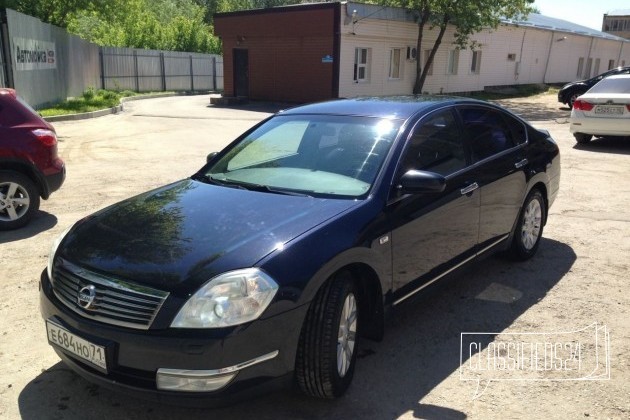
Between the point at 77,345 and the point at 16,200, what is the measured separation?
4.16 meters

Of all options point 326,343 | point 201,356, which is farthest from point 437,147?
point 201,356

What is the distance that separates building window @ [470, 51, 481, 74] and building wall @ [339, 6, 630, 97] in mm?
183

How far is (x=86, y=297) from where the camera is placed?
9.42 feet

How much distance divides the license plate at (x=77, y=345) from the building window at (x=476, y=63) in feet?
105

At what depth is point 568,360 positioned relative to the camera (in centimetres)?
370

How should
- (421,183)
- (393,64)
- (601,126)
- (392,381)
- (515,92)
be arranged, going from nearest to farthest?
(392,381) < (421,183) < (601,126) < (393,64) < (515,92)

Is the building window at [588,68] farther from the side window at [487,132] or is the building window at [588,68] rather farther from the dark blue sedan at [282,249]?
the dark blue sedan at [282,249]

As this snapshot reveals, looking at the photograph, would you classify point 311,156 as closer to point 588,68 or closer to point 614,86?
point 614,86

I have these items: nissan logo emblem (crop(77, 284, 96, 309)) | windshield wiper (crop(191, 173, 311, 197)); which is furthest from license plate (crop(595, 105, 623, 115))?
nissan logo emblem (crop(77, 284, 96, 309))

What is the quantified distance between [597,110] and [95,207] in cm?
1020

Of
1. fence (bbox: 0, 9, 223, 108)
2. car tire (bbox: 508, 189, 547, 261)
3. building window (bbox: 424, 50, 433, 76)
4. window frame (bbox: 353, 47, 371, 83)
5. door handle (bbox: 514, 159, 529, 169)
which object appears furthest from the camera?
building window (bbox: 424, 50, 433, 76)

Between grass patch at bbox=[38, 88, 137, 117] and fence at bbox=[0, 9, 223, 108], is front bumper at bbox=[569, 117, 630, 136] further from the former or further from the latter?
fence at bbox=[0, 9, 223, 108]

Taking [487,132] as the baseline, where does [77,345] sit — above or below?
below

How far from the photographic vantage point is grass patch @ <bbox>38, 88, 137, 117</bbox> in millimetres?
17750
